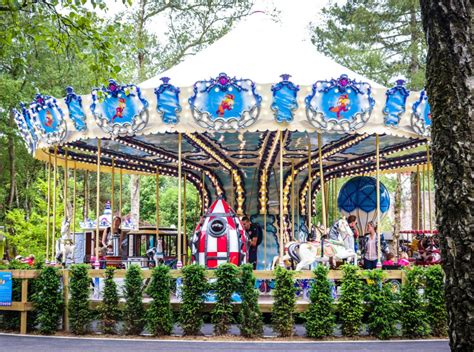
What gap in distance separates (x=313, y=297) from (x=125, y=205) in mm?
38424

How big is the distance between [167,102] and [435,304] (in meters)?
5.69

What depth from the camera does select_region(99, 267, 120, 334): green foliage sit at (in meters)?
11.3

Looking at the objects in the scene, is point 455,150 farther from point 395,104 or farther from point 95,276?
point 395,104

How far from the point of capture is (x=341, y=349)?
967 centimetres

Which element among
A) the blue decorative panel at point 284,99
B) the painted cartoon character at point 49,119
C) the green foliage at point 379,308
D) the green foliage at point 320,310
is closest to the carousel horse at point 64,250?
the painted cartoon character at point 49,119

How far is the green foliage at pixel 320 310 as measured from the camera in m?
10.8

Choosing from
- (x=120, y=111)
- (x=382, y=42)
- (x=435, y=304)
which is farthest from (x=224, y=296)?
(x=382, y=42)

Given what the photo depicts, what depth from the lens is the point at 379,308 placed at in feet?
35.5

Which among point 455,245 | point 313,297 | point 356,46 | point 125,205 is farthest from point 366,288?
point 125,205

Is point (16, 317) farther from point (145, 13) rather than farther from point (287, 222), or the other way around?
point (145, 13)

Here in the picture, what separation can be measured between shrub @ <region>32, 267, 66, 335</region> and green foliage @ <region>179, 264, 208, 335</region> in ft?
6.84

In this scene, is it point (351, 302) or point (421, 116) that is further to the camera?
point (421, 116)

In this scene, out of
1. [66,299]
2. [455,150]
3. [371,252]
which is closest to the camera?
[455,150]

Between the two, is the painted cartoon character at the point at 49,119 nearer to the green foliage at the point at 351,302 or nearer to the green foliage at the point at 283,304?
the green foliage at the point at 283,304
